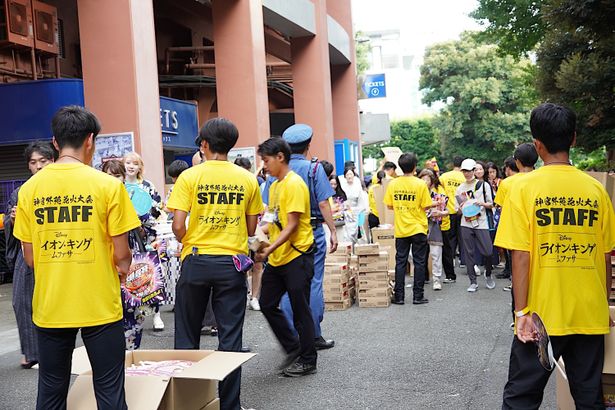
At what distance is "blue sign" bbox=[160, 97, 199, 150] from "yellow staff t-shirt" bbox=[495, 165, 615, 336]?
12969mm

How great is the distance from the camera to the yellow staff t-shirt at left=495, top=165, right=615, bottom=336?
378 centimetres

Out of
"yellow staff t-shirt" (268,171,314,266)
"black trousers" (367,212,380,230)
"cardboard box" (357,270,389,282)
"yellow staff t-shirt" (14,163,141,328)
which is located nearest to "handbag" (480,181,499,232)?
"cardboard box" (357,270,389,282)

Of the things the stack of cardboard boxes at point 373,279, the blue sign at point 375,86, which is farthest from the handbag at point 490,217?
the blue sign at point 375,86

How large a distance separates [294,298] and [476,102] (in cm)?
4344

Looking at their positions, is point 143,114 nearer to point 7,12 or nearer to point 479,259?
point 7,12

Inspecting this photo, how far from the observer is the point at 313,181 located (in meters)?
7.21

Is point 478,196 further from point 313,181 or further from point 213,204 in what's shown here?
point 213,204

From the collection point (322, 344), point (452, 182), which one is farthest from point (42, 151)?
point (452, 182)

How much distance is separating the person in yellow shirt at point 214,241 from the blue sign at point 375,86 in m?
32.9

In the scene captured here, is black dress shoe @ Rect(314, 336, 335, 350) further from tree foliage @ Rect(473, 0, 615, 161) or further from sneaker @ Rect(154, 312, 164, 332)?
tree foliage @ Rect(473, 0, 615, 161)

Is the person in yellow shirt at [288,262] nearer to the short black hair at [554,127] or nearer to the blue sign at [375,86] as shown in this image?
the short black hair at [554,127]

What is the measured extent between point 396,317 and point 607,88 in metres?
3.80

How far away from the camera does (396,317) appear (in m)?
9.62

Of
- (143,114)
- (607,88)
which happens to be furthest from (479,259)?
(143,114)
